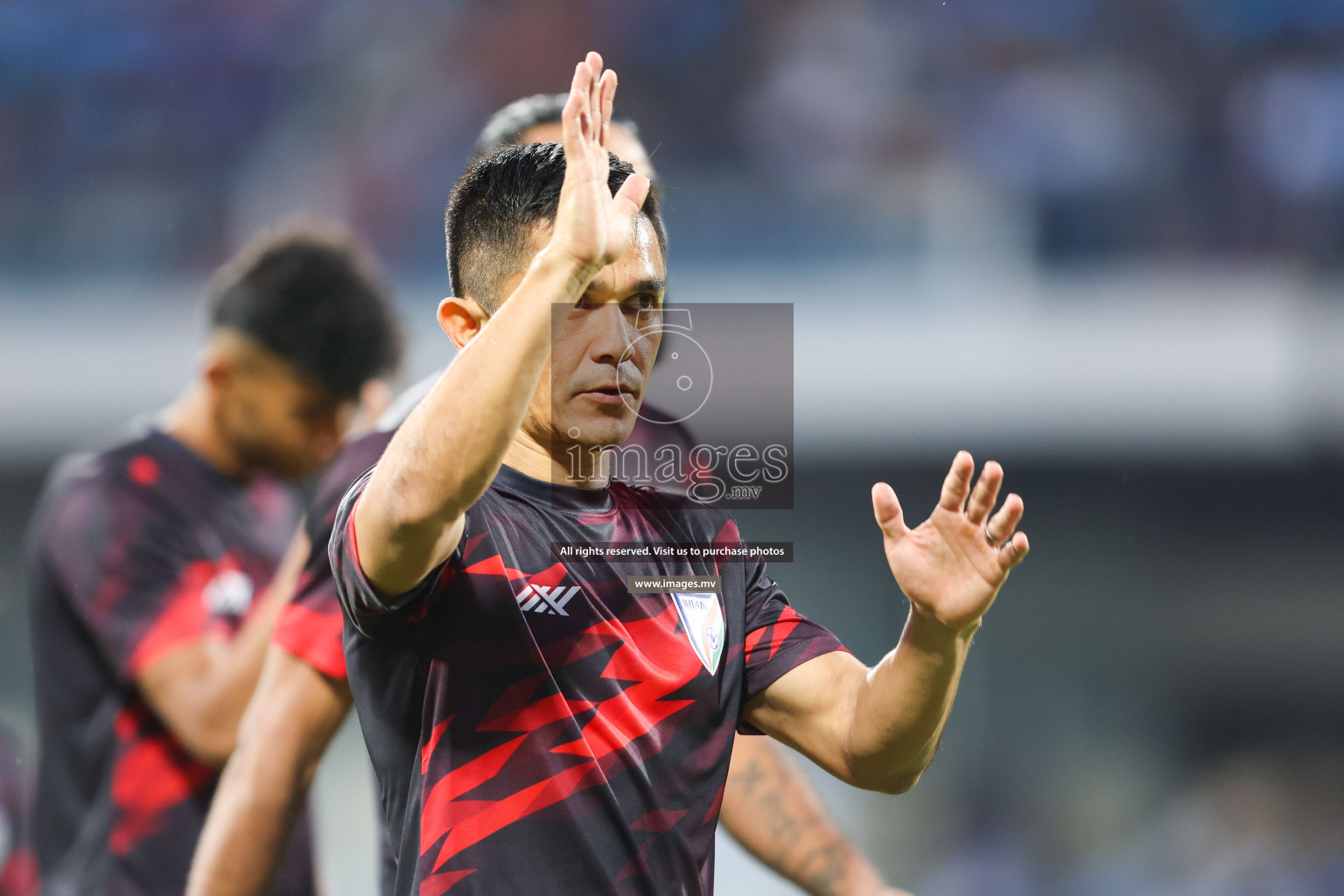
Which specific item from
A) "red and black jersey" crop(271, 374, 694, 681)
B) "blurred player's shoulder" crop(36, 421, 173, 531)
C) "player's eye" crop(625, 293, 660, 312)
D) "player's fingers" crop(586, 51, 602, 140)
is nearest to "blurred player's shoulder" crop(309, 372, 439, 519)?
"red and black jersey" crop(271, 374, 694, 681)

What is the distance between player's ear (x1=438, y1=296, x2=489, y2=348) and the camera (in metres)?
1.24

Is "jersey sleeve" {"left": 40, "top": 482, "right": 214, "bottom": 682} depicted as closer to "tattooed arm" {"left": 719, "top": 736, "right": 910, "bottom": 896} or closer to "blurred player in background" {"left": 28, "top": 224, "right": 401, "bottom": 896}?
"blurred player in background" {"left": 28, "top": 224, "right": 401, "bottom": 896}

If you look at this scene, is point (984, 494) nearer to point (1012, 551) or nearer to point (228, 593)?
point (1012, 551)

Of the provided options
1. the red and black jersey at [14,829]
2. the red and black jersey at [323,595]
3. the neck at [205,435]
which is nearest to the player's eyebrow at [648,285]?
the red and black jersey at [323,595]

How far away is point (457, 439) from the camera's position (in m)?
1.00

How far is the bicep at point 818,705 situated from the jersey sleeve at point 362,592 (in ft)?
1.41

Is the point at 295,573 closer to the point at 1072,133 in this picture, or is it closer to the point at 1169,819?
the point at 1169,819

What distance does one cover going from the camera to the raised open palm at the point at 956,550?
1.18 metres

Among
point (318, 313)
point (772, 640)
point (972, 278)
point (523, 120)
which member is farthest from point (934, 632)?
point (972, 278)

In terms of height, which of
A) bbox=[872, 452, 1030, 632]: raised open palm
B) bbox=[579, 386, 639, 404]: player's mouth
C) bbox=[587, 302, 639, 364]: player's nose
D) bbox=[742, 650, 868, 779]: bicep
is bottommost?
bbox=[742, 650, 868, 779]: bicep

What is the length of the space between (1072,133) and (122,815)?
5.52 metres

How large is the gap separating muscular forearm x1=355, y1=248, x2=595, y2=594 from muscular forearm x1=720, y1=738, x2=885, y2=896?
0.96m

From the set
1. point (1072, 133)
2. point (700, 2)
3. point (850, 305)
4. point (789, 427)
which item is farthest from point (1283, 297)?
point (789, 427)

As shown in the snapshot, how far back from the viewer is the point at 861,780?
4.34 feet
